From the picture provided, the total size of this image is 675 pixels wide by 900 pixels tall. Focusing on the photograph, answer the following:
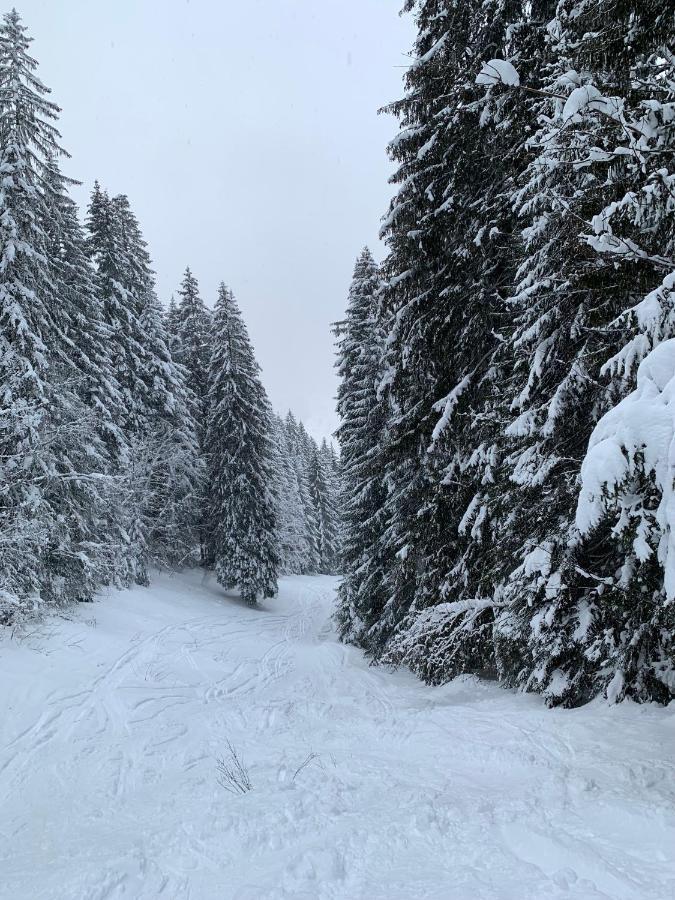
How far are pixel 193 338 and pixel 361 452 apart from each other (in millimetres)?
17012

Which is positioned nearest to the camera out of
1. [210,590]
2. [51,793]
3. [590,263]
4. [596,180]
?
[590,263]

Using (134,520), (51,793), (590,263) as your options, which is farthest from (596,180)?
(134,520)

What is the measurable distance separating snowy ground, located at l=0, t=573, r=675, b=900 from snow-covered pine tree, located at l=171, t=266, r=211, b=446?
21.1 meters

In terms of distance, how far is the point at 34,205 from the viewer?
1340 centimetres

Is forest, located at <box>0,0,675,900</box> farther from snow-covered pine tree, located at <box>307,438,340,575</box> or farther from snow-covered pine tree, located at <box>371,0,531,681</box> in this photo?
snow-covered pine tree, located at <box>307,438,340,575</box>

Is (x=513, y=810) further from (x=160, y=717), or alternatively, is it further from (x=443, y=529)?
(x=160, y=717)

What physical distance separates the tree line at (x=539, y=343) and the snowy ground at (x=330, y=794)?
3.68 ft

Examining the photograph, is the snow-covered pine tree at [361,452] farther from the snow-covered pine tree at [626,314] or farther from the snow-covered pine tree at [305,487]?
the snow-covered pine tree at [305,487]

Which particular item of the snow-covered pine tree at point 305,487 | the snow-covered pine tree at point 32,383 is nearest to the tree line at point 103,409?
the snow-covered pine tree at point 32,383

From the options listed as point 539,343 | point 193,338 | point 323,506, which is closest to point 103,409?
point 193,338

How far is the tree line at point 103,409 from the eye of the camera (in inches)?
469

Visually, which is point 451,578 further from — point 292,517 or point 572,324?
point 292,517

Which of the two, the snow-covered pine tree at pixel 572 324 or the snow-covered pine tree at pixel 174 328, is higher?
the snow-covered pine tree at pixel 174 328

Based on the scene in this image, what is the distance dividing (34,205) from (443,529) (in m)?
14.2
